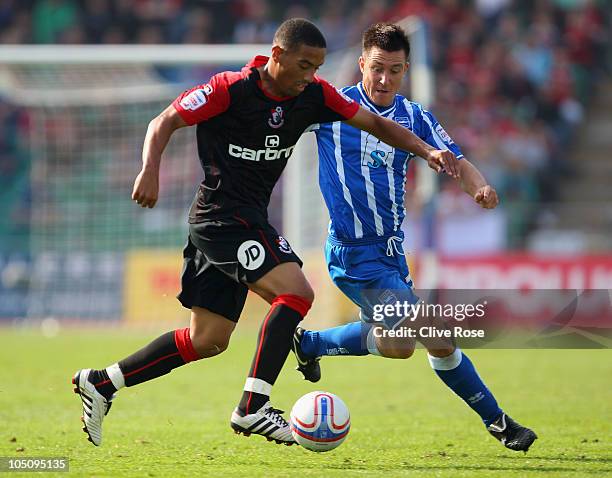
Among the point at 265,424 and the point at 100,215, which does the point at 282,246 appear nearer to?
the point at 265,424

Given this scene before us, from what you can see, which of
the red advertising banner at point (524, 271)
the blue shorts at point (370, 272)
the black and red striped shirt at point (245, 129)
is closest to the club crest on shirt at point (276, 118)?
the black and red striped shirt at point (245, 129)

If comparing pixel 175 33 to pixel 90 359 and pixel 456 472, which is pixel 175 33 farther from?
pixel 456 472

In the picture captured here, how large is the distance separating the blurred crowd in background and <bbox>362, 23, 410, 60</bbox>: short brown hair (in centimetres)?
1357

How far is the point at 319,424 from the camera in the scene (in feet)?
17.9

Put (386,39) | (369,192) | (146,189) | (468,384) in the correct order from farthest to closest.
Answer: (369,192) < (386,39) < (468,384) < (146,189)

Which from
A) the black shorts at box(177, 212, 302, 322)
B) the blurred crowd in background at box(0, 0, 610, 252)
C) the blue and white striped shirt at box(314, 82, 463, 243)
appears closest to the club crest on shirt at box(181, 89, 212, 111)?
the black shorts at box(177, 212, 302, 322)

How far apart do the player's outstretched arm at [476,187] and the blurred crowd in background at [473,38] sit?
14384mm

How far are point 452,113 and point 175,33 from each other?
6163 mm

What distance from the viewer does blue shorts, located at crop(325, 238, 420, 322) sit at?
21.5 feet

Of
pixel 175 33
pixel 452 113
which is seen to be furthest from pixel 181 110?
pixel 175 33

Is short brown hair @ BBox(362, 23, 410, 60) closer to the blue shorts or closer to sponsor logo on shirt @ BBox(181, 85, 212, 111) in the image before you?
the blue shorts

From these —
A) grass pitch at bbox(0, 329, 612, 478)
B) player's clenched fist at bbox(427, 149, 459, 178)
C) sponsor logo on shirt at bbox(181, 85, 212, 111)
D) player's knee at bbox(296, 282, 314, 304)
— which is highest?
sponsor logo on shirt at bbox(181, 85, 212, 111)

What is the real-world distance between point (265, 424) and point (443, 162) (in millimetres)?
1681

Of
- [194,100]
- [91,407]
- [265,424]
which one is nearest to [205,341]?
[91,407]
